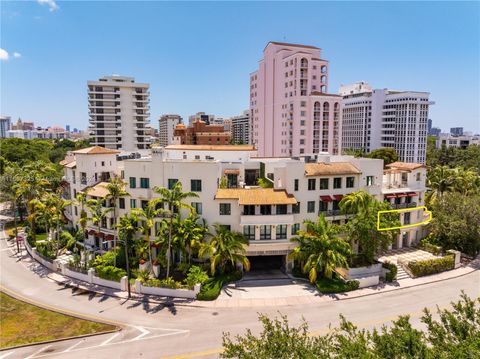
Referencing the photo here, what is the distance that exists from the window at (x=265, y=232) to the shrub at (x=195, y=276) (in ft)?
28.5

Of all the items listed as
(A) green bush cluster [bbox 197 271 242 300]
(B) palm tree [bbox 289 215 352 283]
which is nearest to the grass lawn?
(A) green bush cluster [bbox 197 271 242 300]

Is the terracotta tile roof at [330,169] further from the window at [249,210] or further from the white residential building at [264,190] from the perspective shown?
the window at [249,210]

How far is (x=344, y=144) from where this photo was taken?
166m

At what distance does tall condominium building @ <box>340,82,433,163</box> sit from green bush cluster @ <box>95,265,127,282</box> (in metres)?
132

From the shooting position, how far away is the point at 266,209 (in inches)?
1599

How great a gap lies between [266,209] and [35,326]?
2743cm

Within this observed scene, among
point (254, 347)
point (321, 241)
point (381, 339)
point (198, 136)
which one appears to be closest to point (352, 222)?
point (321, 241)

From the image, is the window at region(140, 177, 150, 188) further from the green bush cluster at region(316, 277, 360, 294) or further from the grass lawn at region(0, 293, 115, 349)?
the green bush cluster at region(316, 277, 360, 294)

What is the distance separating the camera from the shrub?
36312mm

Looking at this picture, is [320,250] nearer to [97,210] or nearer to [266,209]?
[266,209]

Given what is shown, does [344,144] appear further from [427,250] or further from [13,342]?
[13,342]

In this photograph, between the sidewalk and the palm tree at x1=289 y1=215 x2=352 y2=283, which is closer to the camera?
the sidewalk

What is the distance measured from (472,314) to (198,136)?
394 feet

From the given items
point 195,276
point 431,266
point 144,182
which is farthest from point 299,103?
point 195,276
